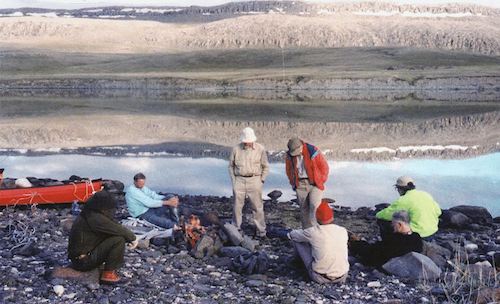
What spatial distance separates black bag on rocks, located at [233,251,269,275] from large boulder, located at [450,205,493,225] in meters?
7.18

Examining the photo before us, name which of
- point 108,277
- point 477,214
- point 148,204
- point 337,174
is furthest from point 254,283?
point 337,174

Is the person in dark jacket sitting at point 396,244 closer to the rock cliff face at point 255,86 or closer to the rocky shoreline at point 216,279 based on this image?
the rocky shoreline at point 216,279

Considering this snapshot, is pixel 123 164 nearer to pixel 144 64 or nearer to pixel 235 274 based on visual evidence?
pixel 235 274

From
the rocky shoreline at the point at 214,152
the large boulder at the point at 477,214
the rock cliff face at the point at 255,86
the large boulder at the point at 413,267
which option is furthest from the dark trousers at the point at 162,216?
the rock cliff face at the point at 255,86

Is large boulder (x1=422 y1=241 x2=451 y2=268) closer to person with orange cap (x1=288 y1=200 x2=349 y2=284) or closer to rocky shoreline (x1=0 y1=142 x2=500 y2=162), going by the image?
person with orange cap (x1=288 y1=200 x2=349 y2=284)

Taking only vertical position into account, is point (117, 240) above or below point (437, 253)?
above

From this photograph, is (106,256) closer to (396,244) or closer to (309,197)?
(396,244)

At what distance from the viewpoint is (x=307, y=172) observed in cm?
1350

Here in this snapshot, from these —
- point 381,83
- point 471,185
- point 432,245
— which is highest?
point 432,245

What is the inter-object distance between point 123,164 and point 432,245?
54.2 ft

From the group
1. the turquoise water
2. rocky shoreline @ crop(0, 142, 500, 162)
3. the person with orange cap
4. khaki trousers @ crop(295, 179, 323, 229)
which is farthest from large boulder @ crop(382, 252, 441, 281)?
rocky shoreline @ crop(0, 142, 500, 162)

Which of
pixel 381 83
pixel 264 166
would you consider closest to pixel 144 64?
pixel 381 83

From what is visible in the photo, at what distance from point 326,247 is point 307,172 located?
3131 mm

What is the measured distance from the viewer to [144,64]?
164250 mm
